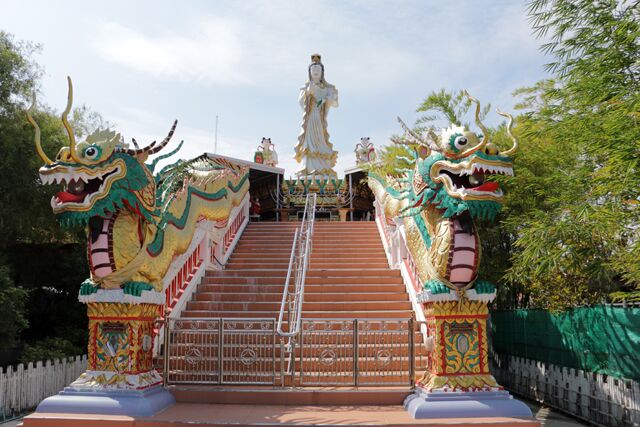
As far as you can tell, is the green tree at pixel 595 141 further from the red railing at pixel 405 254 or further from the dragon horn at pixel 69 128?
the dragon horn at pixel 69 128

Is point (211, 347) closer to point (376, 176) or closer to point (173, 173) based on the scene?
point (173, 173)

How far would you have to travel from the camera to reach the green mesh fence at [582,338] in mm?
6738

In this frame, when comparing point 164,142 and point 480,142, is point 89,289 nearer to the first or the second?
point 164,142

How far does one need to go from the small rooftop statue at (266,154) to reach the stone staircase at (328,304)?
7870 millimetres

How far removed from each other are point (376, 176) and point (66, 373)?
7.36 m

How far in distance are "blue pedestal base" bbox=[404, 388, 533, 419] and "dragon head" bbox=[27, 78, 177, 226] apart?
3980 mm

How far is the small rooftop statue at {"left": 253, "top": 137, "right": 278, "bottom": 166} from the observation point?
2194 cm

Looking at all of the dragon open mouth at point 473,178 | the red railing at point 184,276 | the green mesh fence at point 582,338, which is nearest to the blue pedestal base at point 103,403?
A: the red railing at point 184,276

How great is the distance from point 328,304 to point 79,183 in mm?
4339

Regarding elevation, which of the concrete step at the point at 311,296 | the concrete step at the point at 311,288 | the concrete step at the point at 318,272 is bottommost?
the concrete step at the point at 311,296

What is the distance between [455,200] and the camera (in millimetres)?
6199

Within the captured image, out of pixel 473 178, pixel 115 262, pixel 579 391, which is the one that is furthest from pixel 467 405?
pixel 115 262

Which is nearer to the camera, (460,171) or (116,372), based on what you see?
(460,171)

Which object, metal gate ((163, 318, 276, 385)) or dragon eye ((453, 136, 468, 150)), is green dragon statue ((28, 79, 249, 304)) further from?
dragon eye ((453, 136, 468, 150))
